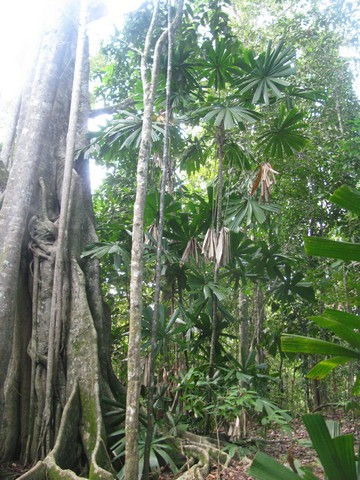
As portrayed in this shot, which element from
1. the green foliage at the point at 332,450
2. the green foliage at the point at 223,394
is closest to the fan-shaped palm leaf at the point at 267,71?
the green foliage at the point at 223,394

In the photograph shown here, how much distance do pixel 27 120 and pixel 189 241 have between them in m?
2.61

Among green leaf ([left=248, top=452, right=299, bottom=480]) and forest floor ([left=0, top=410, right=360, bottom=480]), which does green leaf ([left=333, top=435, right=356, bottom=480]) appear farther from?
forest floor ([left=0, top=410, right=360, bottom=480])

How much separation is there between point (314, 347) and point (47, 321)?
3.74 metres

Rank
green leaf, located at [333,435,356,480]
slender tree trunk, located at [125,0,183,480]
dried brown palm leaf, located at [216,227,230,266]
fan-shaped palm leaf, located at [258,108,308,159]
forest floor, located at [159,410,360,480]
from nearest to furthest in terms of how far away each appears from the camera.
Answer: green leaf, located at [333,435,356,480] < slender tree trunk, located at [125,0,183,480] < forest floor, located at [159,410,360,480] < dried brown palm leaf, located at [216,227,230,266] < fan-shaped palm leaf, located at [258,108,308,159]

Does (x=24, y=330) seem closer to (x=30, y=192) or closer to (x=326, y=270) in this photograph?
(x=30, y=192)

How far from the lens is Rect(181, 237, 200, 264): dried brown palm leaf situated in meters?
5.18

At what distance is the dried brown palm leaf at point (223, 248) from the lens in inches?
186

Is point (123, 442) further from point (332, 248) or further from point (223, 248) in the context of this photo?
point (332, 248)

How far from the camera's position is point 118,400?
4.47 meters

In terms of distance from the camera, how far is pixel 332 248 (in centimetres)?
120

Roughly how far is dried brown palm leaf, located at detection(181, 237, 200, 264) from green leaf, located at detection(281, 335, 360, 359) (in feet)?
12.6

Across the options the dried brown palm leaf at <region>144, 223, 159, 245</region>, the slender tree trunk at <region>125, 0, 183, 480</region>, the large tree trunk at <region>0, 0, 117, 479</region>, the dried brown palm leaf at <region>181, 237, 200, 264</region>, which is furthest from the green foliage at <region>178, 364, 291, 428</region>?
the dried brown palm leaf at <region>144, 223, 159, 245</region>

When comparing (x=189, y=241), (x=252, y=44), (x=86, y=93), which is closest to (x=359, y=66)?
(x=252, y=44)

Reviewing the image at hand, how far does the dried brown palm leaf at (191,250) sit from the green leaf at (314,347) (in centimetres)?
383
